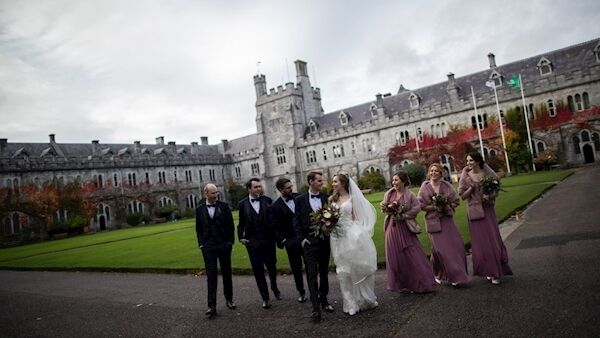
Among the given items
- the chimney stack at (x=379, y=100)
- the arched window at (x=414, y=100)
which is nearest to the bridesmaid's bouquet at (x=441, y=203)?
the arched window at (x=414, y=100)

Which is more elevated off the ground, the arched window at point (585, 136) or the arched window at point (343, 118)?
the arched window at point (343, 118)

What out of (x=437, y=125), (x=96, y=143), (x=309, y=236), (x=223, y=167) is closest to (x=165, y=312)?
(x=309, y=236)

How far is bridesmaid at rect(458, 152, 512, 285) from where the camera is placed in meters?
6.37

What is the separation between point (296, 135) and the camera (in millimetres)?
49906

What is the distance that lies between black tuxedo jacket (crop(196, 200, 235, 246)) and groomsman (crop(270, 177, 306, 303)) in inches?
33.4

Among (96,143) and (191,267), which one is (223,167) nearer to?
(96,143)

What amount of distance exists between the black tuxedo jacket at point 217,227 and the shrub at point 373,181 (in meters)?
33.5

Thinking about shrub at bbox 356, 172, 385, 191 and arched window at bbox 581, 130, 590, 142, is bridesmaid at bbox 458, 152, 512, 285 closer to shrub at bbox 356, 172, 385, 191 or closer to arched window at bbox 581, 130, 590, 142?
arched window at bbox 581, 130, 590, 142

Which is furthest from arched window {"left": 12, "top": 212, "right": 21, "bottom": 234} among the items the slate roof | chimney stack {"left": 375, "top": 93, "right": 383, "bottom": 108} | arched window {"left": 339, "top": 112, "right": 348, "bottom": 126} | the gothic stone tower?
chimney stack {"left": 375, "top": 93, "right": 383, "bottom": 108}

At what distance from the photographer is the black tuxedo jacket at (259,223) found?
7.14 m

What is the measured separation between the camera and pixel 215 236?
711 cm

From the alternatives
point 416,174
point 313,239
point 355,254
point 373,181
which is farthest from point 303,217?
point 373,181

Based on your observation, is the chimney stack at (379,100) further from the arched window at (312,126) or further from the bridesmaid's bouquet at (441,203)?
the bridesmaid's bouquet at (441,203)

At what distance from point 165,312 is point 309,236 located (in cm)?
300
